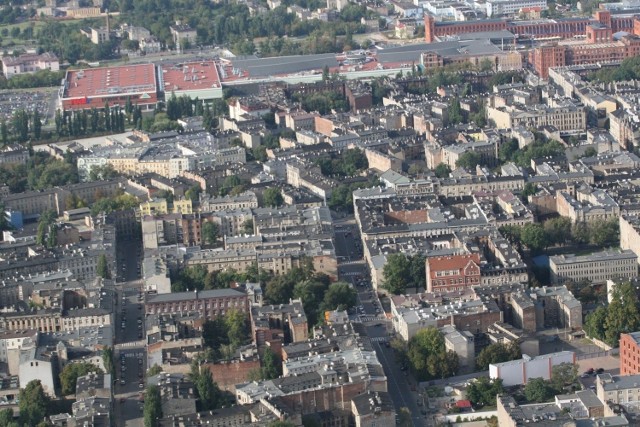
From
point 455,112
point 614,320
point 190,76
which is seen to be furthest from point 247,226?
point 190,76

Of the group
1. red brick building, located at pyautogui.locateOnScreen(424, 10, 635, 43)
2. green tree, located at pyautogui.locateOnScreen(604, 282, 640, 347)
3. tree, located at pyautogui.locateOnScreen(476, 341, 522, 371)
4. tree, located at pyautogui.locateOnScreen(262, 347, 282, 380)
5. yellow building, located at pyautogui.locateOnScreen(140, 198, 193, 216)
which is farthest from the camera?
red brick building, located at pyautogui.locateOnScreen(424, 10, 635, 43)

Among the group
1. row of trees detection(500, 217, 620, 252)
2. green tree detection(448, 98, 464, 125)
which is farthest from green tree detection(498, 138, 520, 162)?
row of trees detection(500, 217, 620, 252)

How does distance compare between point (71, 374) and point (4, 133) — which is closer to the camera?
point (71, 374)

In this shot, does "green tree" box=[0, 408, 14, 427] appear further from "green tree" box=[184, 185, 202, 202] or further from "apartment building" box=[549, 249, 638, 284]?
"green tree" box=[184, 185, 202, 202]

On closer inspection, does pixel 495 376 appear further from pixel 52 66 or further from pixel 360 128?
pixel 52 66

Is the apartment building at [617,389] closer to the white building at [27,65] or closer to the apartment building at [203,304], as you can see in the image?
the apartment building at [203,304]

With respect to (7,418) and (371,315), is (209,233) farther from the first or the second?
(7,418)
